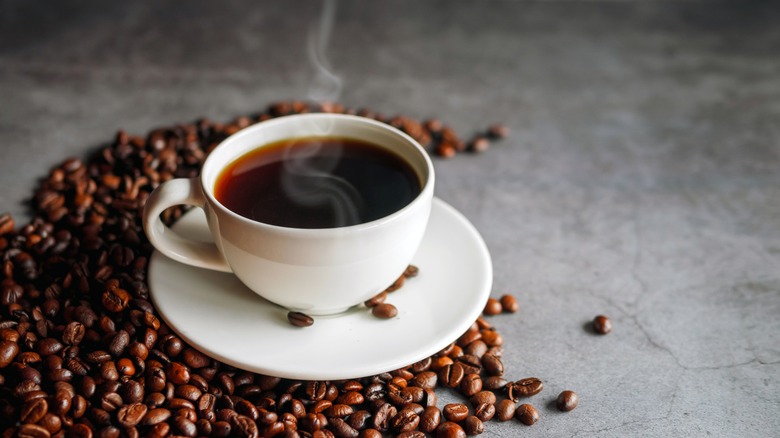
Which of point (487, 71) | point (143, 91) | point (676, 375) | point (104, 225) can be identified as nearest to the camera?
point (676, 375)

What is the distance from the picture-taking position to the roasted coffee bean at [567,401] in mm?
1137

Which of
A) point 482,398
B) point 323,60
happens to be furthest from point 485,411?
point 323,60

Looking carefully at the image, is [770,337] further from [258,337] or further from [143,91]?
[143,91]

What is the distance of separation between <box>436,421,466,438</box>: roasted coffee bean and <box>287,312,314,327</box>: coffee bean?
262 mm

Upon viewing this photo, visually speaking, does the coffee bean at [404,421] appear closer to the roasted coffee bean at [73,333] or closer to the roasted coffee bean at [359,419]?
the roasted coffee bean at [359,419]

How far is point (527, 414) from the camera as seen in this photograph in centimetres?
112

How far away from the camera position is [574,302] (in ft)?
4.64

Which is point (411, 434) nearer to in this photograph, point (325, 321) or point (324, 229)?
point (325, 321)

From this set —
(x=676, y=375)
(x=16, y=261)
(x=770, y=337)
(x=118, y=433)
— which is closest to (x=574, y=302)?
(x=676, y=375)

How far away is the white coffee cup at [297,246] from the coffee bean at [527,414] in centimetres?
29

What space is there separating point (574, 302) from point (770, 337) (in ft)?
1.19

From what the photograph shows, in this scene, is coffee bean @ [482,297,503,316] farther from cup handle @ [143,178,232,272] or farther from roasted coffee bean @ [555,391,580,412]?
cup handle @ [143,178,232,272]

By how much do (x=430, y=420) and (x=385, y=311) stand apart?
0.19 m

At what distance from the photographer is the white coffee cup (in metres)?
1.01
